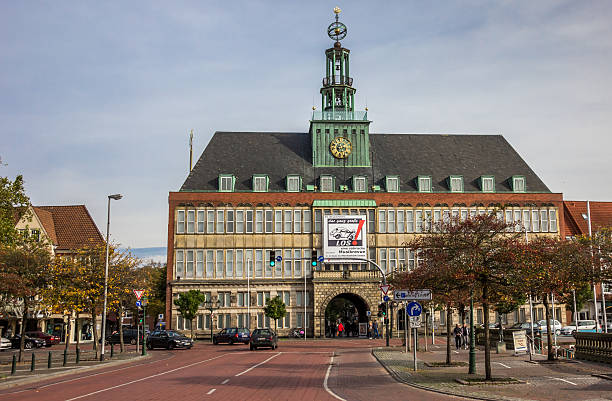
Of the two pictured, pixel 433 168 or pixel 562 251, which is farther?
pixel 433 168

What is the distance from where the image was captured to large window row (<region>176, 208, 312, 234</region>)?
64.9 m

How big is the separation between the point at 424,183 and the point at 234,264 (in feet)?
70.1

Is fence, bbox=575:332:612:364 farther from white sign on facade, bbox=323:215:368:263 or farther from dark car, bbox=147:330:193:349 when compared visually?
white sign on facade, bbox=323:215:368:263

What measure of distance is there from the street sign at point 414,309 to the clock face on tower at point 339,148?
4450 cm

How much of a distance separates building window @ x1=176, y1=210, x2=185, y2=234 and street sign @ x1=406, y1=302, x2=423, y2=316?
43.0m

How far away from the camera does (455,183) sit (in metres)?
66.8

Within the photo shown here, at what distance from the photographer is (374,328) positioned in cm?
6084

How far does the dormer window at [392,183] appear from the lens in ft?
219

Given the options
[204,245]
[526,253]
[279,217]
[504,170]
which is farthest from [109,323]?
[526,253]

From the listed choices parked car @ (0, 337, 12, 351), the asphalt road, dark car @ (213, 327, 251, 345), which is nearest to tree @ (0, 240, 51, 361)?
the asphalt road

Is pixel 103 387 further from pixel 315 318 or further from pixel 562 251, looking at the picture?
pixel 315 318

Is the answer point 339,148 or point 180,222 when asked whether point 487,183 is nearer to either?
point 339,148

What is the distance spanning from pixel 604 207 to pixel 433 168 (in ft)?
84.8

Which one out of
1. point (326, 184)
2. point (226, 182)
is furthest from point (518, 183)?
point (226, 182)
